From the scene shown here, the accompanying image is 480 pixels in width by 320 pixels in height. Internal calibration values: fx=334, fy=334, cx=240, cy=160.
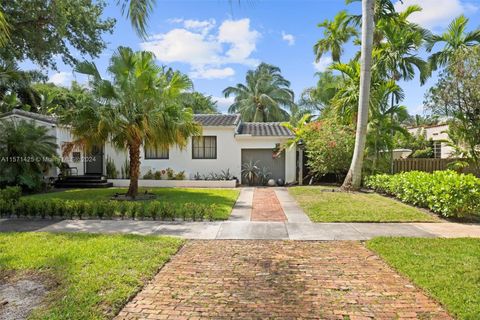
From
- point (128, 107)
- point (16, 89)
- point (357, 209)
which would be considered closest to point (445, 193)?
point (357, 209)

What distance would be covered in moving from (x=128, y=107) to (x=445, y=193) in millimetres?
10085

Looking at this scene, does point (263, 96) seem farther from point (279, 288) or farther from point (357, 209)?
point (279, 288)

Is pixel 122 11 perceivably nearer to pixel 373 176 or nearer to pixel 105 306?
pixel 105 306

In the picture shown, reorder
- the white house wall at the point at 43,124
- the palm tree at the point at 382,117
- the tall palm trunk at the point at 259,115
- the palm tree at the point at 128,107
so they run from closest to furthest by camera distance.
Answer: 1. the palm tree at the point at 128,107
2. the palm tree at the point at 382,117
3. the white house wall at the point at 43,124
4. the tall palm trunk at the point at 259,115

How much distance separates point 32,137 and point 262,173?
441 inches

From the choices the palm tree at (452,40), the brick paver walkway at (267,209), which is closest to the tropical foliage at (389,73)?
the palm tree at (452,40)

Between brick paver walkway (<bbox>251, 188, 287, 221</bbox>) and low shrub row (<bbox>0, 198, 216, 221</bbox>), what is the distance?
1.39m

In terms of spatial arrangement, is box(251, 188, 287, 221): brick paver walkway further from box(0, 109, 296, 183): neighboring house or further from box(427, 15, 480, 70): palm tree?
box(427, 15, 480, 70): palm tree

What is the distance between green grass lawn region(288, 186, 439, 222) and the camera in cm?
877

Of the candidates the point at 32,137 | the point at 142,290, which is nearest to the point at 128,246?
the point at 142,290

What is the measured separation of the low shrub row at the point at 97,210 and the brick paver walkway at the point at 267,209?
139 centimetres

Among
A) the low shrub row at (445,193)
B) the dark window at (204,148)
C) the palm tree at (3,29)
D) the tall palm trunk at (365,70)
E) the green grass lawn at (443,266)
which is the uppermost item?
the tall palm trunk at (365,70)

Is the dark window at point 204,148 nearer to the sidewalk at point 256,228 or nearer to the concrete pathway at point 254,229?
the sidewalk at point 256,228

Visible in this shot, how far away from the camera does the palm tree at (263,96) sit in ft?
109
